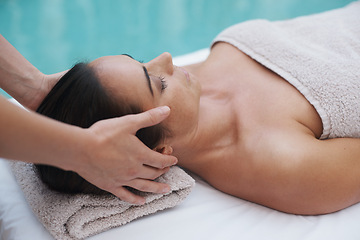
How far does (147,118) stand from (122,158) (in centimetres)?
11

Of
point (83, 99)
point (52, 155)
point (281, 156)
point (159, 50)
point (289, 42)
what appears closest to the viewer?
point (52, 155)

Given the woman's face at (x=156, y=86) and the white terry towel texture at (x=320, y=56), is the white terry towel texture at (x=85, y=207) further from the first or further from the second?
the white terry towel texture at (x=320, y=56)

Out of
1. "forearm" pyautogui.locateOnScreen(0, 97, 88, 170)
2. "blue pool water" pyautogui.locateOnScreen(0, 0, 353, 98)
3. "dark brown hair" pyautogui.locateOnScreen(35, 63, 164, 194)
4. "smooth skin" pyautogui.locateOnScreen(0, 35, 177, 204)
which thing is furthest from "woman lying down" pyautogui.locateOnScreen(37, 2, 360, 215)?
"blue pool water" pyautogui.locateOnScreen(0, 0, 353, 98)

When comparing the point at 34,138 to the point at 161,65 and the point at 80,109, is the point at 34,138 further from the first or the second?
the point at 161,65

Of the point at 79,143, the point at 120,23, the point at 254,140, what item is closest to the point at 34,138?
the point at 79,143

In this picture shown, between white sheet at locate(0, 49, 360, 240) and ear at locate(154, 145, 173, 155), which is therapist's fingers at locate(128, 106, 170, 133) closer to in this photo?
ear at locate(154, 145, 173, 155)

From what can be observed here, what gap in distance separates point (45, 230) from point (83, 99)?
388 millimetres

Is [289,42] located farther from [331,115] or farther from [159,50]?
[159,50]

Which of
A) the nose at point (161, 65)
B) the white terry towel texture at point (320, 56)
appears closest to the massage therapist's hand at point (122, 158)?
the nose at point (161, 65)

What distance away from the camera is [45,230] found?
0.93 meters

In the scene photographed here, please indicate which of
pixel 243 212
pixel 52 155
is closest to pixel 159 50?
pixel 243 212

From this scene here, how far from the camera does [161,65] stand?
3.30ft

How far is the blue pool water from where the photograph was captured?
2.71 metres

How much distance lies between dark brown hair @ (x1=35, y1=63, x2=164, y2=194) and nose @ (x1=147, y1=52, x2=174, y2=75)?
0.17m
